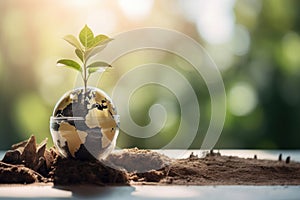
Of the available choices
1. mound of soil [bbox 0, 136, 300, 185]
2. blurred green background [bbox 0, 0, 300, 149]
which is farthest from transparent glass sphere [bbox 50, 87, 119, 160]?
blurred green background [bbox 0, 0, 300, 149]

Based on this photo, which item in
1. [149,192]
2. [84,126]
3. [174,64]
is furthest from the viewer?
[174,64]

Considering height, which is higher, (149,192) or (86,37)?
(86,37)

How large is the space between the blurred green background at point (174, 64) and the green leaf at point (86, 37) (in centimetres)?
113

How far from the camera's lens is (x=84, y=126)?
3.10 ft

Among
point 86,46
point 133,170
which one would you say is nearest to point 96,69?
point 86,46

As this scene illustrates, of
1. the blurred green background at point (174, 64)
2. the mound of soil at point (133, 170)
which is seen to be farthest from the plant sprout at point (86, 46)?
the blurred green background at point (174, 64)

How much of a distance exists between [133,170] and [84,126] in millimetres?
152

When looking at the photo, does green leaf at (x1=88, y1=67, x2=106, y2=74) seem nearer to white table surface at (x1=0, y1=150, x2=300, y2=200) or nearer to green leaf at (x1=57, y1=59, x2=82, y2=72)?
→ green leaf at (x1=57, y1=59, x2=82, y2=72)

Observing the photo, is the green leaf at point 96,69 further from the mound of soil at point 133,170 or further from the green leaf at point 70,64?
the mound of soil at point 133,170

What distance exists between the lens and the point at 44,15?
2.26 metres

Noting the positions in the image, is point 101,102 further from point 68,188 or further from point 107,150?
point 68,188

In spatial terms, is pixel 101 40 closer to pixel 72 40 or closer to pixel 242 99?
pixel 72 40

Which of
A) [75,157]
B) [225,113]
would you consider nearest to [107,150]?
[75,157]

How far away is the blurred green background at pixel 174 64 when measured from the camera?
223cm
